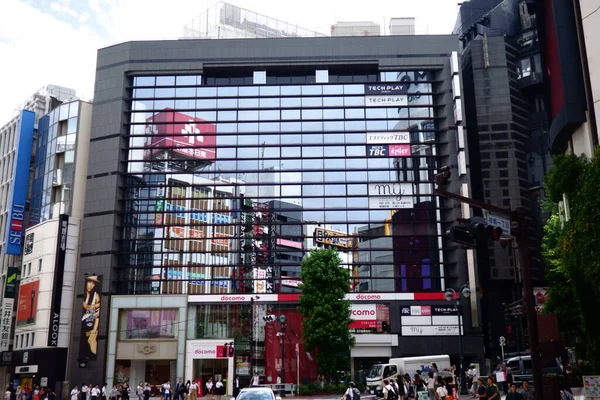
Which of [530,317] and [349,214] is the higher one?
[349,214]

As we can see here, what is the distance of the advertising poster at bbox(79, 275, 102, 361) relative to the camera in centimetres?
5488

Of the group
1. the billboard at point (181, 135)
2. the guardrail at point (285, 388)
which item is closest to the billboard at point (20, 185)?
the billboard at point (181, 135)

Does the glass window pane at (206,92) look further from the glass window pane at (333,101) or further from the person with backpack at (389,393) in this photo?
the person with backpack at (389,393)

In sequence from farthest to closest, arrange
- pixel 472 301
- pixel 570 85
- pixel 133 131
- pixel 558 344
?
pixel 133 131
pixel 472 301
pixel 570 85
pixel 558 344

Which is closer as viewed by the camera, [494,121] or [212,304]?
[212,304]

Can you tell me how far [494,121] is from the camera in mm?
68875

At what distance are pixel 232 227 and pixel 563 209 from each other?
37200mm

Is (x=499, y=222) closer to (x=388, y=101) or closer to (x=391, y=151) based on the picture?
(x=391, y=151)

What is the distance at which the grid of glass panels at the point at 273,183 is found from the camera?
57094 millimetres

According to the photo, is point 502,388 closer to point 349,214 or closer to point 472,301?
point 472,301

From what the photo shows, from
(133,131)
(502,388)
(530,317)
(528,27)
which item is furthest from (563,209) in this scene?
(528,27)

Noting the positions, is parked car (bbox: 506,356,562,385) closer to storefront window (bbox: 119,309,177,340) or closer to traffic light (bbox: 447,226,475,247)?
traffic light (bbox: 447,226,475,247)

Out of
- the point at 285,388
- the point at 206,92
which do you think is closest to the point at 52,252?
the point at 206,92

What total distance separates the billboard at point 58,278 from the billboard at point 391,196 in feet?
96.6
